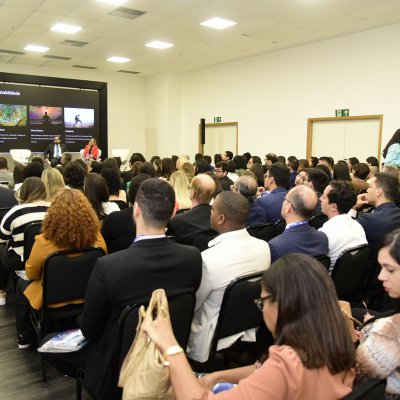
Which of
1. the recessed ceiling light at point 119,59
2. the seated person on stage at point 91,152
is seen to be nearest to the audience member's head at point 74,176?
the seated person on stage at point 91,152

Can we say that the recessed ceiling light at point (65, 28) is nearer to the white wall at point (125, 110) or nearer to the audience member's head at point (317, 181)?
the white wall at point (125, 110)

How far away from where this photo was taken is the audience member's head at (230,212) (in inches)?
A: 90.8

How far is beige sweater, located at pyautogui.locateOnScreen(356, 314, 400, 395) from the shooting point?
131 centimetres

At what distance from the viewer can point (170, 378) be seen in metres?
1.29

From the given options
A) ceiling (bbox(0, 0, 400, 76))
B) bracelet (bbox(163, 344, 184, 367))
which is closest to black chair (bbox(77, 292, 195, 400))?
bracelet (bbox(163, 344, 184, 367))

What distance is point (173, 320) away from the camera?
1.83 m

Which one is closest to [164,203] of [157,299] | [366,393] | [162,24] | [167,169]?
[157,299]

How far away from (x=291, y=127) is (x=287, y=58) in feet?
6.06

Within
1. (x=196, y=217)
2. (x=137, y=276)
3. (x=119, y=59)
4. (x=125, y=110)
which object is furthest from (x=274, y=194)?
(x=125, y=110)

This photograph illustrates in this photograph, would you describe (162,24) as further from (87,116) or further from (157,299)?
(157,299)

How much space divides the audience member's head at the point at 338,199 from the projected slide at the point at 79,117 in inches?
477

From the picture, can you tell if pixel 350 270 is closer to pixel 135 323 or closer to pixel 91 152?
pixel 135 323

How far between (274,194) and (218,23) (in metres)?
5.70

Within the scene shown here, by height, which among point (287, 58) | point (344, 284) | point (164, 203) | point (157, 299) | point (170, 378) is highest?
point (287, 58)
